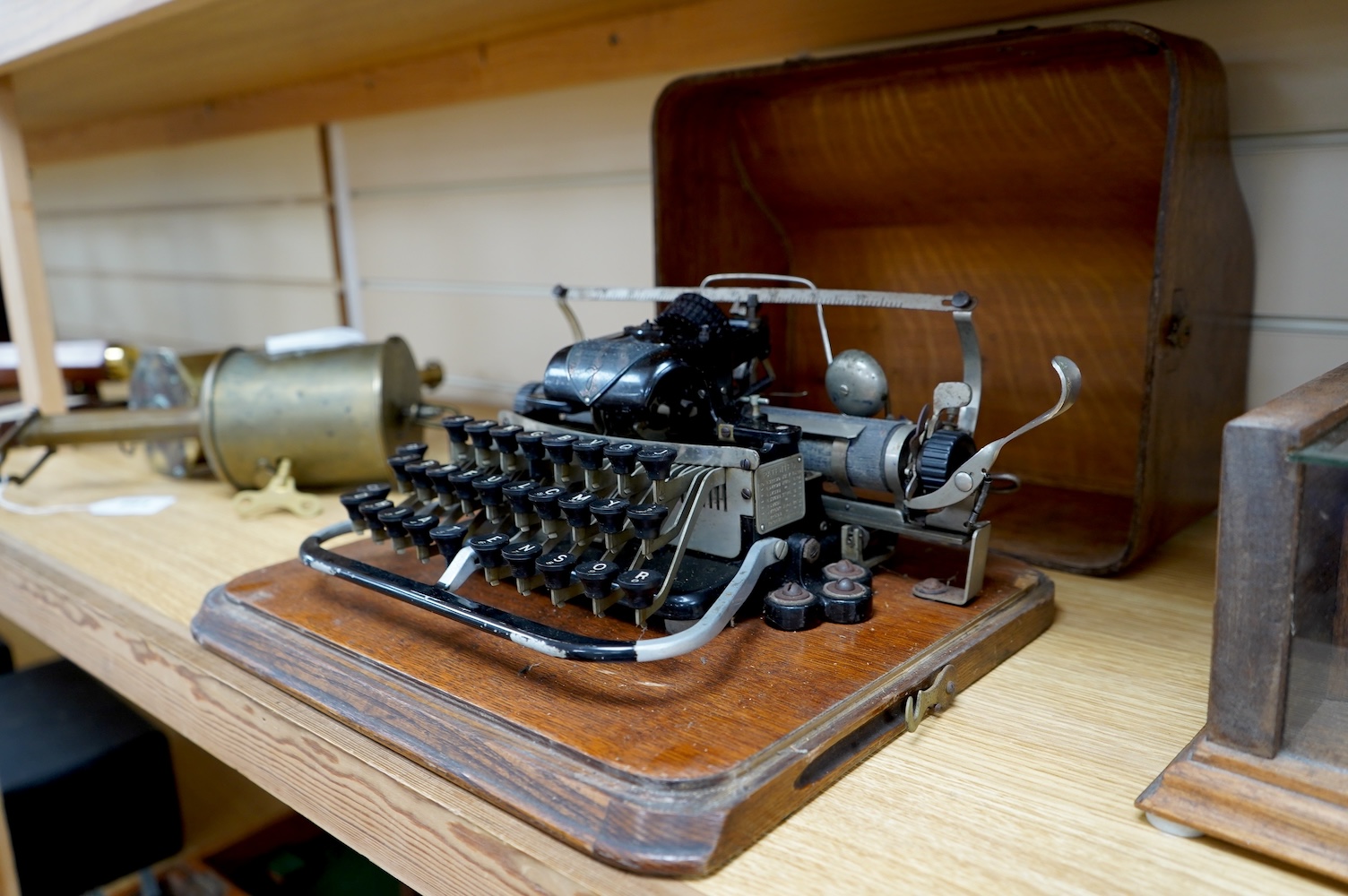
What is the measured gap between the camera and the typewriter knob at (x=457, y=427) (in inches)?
35.5

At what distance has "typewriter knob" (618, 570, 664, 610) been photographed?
68 centimetres

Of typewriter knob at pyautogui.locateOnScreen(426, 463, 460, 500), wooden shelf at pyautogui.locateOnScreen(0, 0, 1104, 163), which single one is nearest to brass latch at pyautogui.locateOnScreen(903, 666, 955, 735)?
typewriter knob at pyautogui.locateOnScreen(426, 463, 460, 500)

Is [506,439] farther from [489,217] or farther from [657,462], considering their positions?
[489,217]

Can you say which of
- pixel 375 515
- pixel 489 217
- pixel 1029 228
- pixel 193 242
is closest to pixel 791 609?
pixel 375 515

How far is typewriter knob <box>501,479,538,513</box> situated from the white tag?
0.73m

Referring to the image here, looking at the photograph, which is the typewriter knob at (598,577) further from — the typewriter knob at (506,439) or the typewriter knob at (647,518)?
the typewriter knob at (506,439)

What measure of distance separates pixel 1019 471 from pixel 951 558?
39cm

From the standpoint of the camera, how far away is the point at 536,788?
593 mm

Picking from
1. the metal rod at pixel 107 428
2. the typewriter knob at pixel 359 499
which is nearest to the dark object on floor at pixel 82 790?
the metal rod at pixel 107 428

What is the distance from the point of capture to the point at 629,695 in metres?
0.67

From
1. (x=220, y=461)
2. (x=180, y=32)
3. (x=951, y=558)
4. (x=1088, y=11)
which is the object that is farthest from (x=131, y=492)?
(x=1088, y=11)

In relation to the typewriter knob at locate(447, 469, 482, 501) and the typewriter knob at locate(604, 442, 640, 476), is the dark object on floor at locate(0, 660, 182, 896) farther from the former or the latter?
the typewriter knob at locate(604, 442, 640, 476)

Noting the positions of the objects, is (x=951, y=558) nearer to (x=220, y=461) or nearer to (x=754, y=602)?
(x=754, y=602)

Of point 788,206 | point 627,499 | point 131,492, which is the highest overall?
point 788,206
